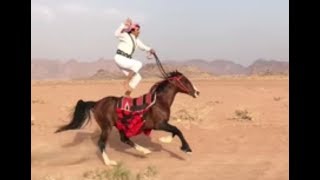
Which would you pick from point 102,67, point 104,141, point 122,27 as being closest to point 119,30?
point 122,27

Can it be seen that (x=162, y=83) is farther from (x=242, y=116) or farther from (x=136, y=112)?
(x=242, y=116)

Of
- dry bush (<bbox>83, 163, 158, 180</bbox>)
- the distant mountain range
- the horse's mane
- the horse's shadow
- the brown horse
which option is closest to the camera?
dry bush (<bbox>83, 163, 158, 180</bbox>)

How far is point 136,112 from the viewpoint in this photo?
11922 millimetres

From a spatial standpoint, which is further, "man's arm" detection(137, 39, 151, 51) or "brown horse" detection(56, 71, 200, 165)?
"man's arm" detection(137, 39, 151, 51)

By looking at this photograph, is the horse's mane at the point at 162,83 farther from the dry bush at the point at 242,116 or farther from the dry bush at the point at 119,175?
the dry bush at the point at 242,116

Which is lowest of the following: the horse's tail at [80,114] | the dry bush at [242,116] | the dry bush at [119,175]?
the dry bush at [119,175]

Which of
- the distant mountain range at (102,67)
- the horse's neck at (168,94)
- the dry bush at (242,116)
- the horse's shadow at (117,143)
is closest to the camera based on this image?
the horse's neck at (168,94)

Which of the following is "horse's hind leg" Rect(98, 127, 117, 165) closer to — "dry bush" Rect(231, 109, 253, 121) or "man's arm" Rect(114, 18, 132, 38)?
"man's arm" Rect(114, 18, 132, 38)

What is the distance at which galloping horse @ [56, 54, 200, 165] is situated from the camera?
1190cm

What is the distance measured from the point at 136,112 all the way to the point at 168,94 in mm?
790

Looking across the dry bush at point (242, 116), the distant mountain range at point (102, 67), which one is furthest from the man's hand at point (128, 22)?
the distant mountain range at point (102, 67)

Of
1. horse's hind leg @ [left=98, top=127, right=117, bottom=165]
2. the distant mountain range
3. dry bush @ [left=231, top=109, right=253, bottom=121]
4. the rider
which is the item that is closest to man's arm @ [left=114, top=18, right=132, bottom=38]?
the rider

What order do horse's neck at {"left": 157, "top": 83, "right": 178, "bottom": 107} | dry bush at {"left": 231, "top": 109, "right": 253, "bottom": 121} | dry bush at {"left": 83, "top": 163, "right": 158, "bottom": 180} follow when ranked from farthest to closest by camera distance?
1. dry bush at {"left": 231, "top": 109, "right": 253, "bottom": 121}
2. horse's neck at {"left": 157, "top": 83, "right": 178, "bottom": 107}
3. dry bush at {"left": 83, "top": 163, "right": 158, "bottom": 180}

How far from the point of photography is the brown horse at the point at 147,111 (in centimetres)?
1191
